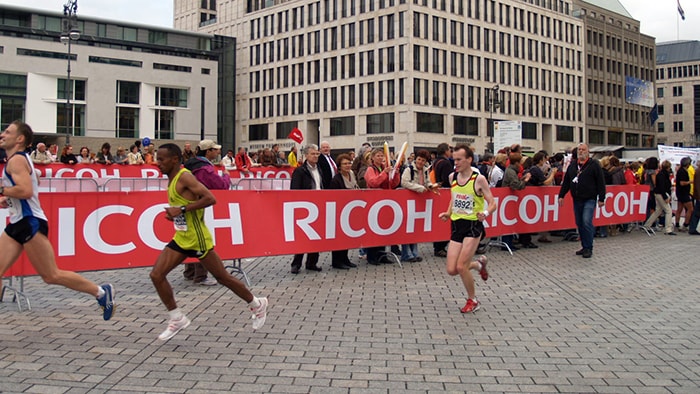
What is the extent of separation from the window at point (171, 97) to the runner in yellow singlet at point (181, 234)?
235 feet

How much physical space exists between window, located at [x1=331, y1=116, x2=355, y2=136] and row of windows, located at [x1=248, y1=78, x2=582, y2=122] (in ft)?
4.23

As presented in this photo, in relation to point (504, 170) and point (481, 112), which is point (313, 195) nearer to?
point (504, 170)

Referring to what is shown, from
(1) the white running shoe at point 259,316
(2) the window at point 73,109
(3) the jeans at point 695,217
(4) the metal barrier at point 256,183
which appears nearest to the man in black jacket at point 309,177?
(1) the white running shoe at point 259,316

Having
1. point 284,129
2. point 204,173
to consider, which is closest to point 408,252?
point 204,173

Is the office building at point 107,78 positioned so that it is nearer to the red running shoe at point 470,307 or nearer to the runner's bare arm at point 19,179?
the red running shoe at point 470,307

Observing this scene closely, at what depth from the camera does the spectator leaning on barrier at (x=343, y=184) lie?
34.2 feet

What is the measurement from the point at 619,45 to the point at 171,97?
224ft

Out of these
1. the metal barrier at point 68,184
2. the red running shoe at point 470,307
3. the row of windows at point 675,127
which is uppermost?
the row of windows at point 675,127

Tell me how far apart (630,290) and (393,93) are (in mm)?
59036

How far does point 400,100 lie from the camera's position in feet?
214

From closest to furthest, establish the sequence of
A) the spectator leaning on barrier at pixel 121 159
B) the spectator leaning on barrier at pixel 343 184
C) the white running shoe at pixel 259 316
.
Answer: the white running shoe at pixel 259 316 < the spectator leaning on barrier at pixel 343 184 < the spectator leaning on barrier at pixel 121 159

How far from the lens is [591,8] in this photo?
90.1m

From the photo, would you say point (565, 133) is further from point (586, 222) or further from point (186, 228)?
point (186, 228)

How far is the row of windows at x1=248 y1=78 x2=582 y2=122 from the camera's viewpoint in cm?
6675
